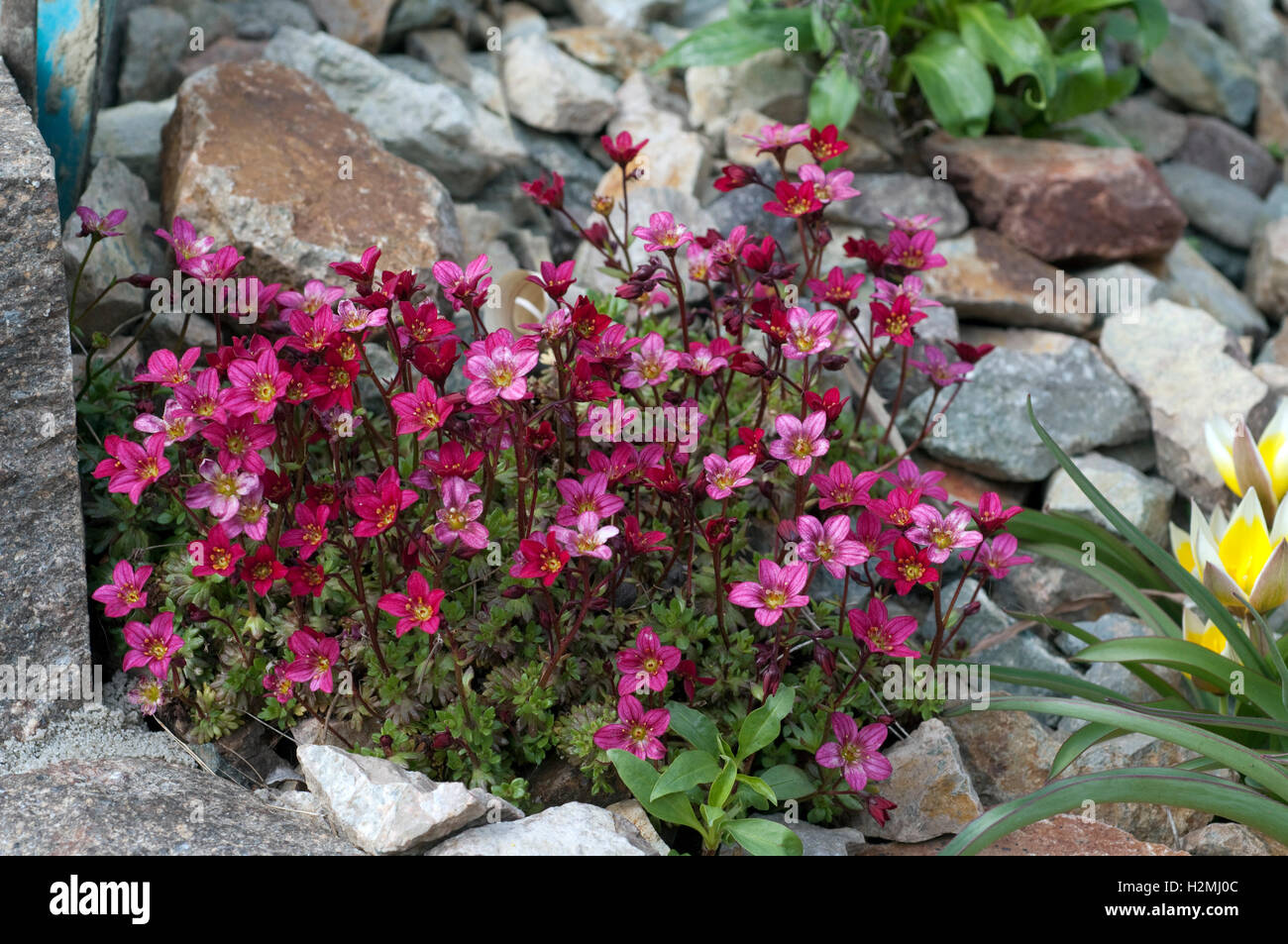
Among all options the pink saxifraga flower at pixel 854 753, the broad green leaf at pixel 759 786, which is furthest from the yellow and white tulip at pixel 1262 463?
the broad green leaf at pixel 759 786

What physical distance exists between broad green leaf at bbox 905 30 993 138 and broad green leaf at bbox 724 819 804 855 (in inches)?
129

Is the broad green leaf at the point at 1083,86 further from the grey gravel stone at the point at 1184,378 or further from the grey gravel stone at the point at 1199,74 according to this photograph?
the grey gravel stone at the point at 1184,378

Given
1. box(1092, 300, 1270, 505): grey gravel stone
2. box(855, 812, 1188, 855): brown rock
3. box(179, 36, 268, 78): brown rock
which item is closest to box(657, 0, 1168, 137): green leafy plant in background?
box(1092, 300, 1270, 505): grey gravel stone

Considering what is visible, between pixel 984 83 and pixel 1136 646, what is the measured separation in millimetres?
2677

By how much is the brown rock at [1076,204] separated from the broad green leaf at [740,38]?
925 millimetres

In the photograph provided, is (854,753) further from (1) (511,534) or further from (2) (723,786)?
(1) (511,534)

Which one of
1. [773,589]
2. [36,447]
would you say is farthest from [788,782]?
[36,447]

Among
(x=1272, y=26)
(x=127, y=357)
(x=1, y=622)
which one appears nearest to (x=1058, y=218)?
(x=1272, y=26)

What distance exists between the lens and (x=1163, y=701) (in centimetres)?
303

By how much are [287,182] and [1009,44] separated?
2918mm

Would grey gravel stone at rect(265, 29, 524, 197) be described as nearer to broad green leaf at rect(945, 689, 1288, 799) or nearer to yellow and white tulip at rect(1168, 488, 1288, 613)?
yellow and white tulip at rect(1168, 488, 1288, 613)

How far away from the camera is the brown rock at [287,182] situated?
348 cm

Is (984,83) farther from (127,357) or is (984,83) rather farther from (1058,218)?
(127,357)

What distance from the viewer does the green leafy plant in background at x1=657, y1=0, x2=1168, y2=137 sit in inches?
181
